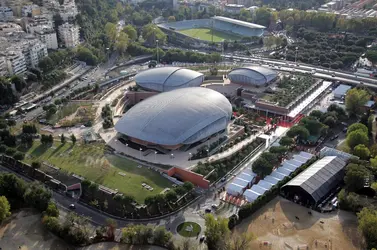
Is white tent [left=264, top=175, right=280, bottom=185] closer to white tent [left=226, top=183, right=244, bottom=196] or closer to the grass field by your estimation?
white tent [left=226, top=183, right=244, bottom=196]

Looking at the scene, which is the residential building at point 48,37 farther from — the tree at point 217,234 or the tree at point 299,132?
the tree at point 217,234

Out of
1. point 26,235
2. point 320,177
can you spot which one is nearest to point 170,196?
point 26,235

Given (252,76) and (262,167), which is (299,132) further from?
(252,76)

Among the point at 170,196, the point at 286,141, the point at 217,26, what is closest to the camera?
the point at 170,196

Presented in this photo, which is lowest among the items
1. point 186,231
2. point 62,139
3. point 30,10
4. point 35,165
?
point 186,231

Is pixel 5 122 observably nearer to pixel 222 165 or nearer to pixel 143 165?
pixel 143 165

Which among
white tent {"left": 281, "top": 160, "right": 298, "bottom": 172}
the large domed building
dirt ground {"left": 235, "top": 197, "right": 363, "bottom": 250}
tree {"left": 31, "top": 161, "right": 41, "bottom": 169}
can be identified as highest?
the large domed building

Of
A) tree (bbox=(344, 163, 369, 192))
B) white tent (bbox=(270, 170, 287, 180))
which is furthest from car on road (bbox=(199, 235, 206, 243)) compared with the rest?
tree (bbox=(344, 163, 369, 192))
